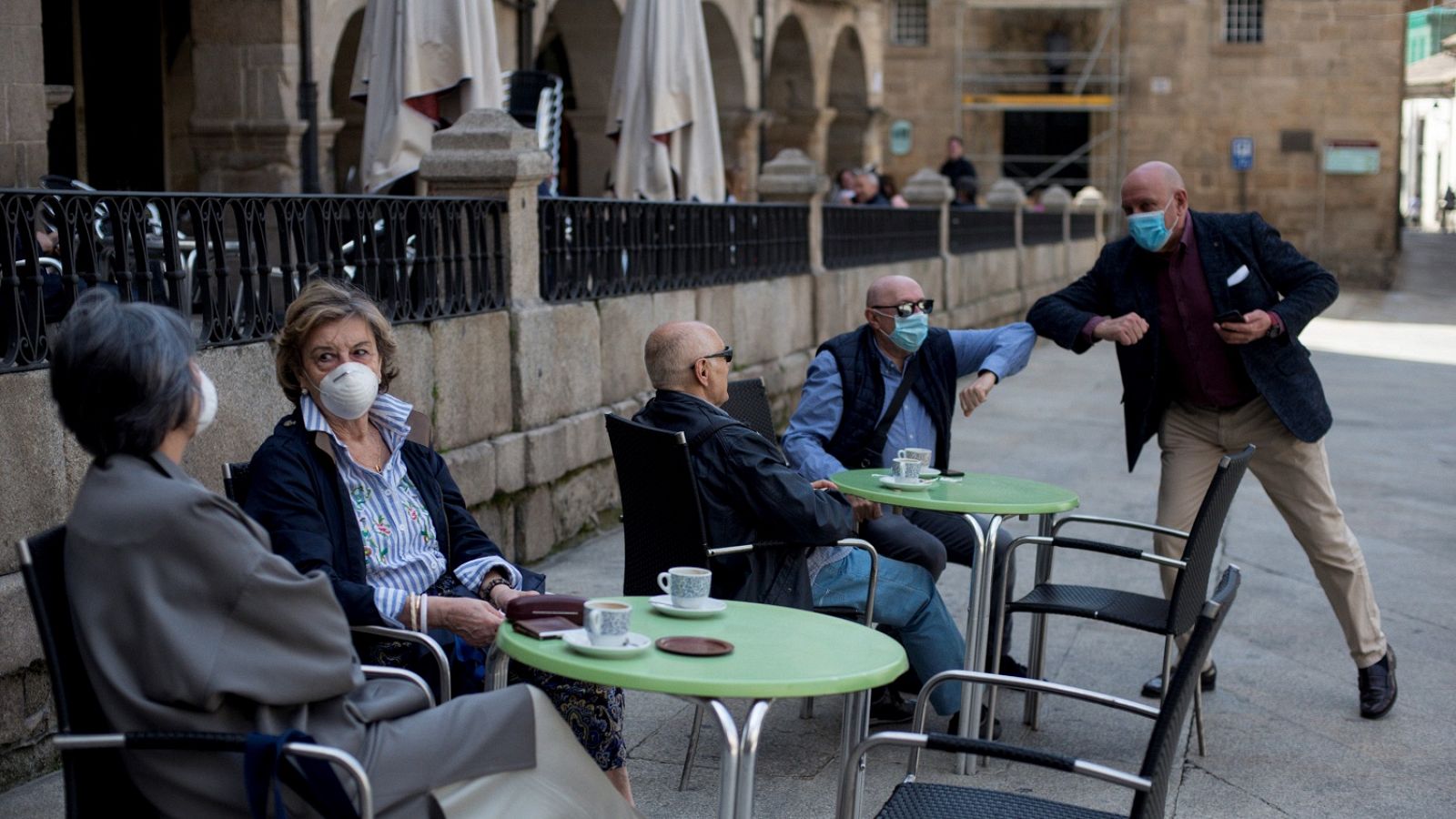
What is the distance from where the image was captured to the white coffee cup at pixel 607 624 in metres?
3.14

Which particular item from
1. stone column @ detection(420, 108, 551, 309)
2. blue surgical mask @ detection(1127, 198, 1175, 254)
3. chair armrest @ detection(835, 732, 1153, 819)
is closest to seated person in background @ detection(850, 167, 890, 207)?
stone column @ detection(420, 108, 551, 309)

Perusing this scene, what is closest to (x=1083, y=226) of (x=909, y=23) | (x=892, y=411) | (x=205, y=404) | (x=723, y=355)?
(x=909, y=23)

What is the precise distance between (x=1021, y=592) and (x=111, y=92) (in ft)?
29.4

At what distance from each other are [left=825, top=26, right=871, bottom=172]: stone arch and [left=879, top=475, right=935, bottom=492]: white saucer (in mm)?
20777

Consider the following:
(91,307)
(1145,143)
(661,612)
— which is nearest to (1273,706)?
(661,612)

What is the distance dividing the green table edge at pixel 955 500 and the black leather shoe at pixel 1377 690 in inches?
48.9

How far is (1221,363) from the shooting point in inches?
214

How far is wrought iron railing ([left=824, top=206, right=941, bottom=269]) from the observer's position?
1317 centimetres

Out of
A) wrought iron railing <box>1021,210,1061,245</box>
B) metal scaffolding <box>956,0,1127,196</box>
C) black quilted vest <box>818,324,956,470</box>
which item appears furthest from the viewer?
metal scaffolding <box>956,0,1127,196</box>

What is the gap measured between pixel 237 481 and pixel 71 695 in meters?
1.25

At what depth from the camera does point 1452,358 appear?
19.1 meters

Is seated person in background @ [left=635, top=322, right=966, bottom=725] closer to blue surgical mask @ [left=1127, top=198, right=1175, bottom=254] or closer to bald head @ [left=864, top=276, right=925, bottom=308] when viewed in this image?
bald head @ [left=864, top=276, right=925, bottom=308]

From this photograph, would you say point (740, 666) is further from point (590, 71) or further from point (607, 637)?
point (590, 71)

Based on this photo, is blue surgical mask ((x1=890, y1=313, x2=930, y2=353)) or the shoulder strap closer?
blue surgical mask ((x1=890, y1=313, x2=930, y2=353))
